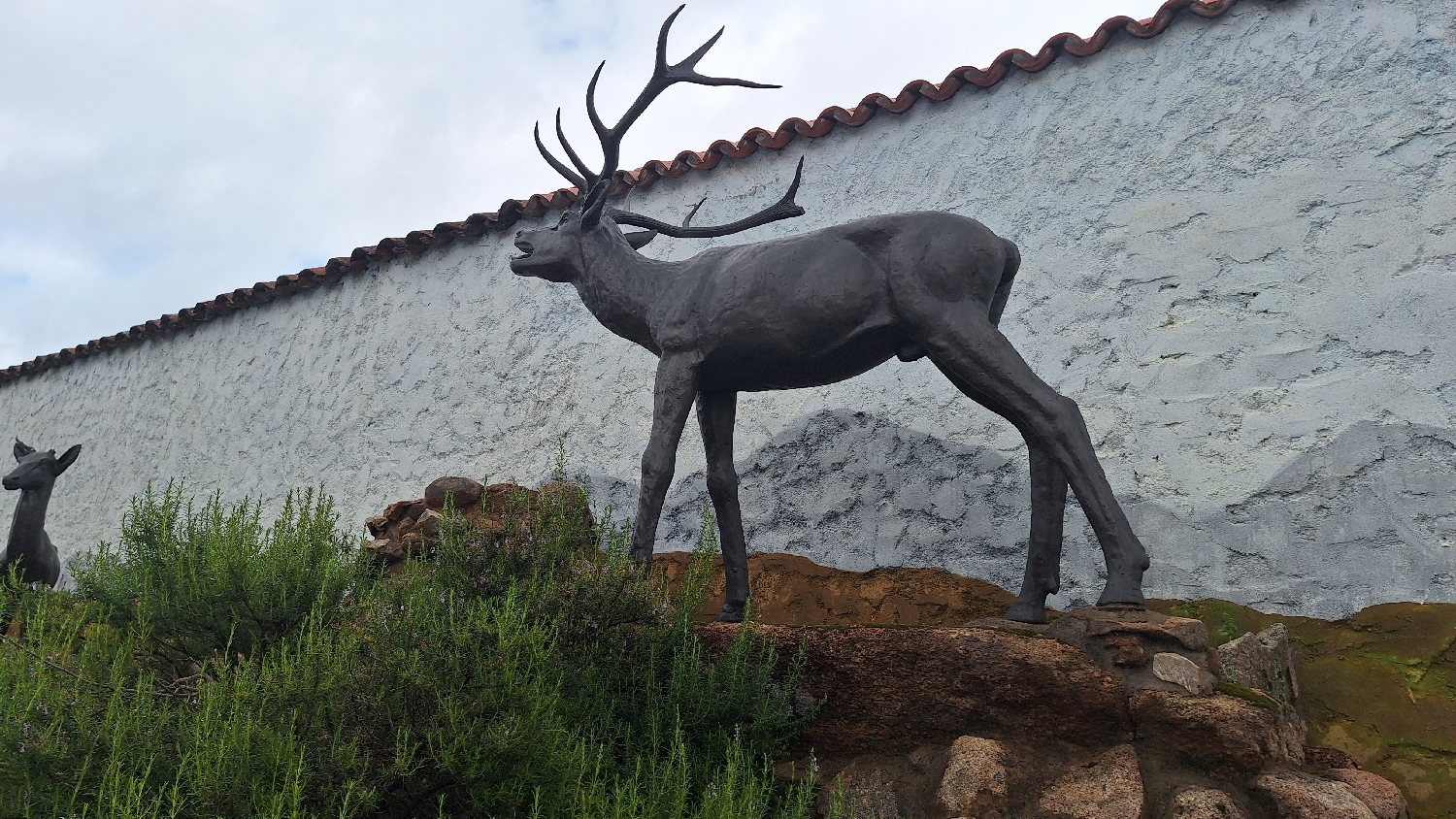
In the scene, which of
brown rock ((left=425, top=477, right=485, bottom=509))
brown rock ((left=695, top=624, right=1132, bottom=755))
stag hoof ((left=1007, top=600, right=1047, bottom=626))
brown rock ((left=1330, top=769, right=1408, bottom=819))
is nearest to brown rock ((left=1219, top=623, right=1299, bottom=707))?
brown rock ((left=1330, top=769, right=1408, bottom=819))

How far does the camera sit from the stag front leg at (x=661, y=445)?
12.0 ft

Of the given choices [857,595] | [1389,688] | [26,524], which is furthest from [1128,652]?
[26,524]

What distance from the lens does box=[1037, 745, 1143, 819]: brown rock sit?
2.65 meters

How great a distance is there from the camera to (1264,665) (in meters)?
3.18

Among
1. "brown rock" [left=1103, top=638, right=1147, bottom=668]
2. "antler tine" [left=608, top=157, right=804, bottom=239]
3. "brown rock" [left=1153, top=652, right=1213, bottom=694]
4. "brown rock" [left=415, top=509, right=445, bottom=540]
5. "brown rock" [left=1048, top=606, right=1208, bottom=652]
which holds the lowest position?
"brown rock" [left=1153, top=652, right=1213, bottom=694]

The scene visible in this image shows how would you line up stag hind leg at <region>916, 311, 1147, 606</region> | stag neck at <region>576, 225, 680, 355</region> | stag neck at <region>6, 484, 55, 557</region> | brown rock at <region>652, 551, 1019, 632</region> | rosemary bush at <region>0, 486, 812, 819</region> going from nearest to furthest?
rosemary bush at <region>0, 486, 812, 819</region>
stag hind leg at <region>916, 311, 1147, 606</region>
stag neck at <region>576, 225, 680, 355</region>
brown rock at <region>652, 551, 1019, 632</region>
stag neck at <region>6, 484, 55, 557</region>

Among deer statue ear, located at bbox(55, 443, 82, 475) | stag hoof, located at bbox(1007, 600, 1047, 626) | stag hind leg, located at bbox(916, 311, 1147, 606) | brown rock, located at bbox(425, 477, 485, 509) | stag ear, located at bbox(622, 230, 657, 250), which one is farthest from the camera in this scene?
deer statue ear, located at bbox(55, 443, 82, 475)

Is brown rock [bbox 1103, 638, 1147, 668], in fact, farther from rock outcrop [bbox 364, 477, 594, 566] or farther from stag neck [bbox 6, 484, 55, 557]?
stag neck [bbox 6, 484, 55, 557]

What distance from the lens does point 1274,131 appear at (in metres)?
4.54

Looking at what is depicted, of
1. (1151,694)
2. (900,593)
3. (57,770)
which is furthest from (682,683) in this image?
(900,593)

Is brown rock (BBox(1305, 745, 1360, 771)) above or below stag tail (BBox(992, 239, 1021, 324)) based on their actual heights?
below

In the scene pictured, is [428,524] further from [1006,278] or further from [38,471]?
[38,471]

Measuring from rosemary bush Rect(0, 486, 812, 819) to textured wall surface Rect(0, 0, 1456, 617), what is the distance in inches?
61.0

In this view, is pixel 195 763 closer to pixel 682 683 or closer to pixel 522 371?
pixel 682 683
